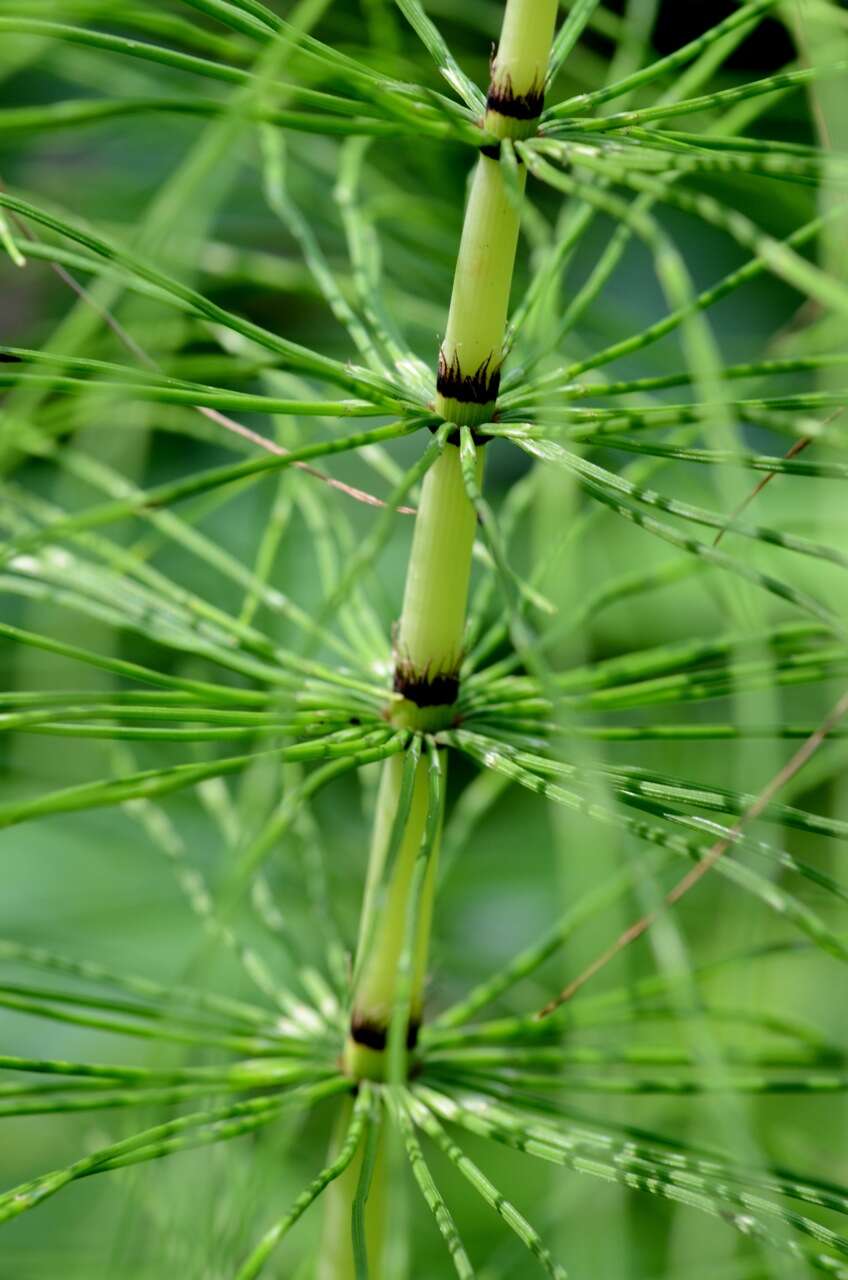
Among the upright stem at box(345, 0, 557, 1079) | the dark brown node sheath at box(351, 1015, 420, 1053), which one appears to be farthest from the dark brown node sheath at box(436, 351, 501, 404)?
the dark brown node sheath at box(351, 1015, 420, 1053)

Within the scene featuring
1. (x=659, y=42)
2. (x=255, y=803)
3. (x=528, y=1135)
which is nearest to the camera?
(x=255, y=803)

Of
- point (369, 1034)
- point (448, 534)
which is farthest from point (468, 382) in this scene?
point (369, 1034)

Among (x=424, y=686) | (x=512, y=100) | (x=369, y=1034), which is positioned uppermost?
(x=512, y=100)

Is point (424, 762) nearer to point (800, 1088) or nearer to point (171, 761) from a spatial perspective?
point (800, 1088)

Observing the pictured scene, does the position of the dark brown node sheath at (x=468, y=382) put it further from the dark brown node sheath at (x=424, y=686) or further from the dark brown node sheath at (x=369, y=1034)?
the dark brown node sheath at (x=369, y=1034)

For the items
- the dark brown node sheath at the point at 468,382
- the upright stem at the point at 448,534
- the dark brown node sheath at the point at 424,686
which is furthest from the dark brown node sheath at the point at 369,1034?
the dark brown node sheath at the point at 468,382

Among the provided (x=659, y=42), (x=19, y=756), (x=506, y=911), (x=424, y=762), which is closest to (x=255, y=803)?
(x=424, y=762)

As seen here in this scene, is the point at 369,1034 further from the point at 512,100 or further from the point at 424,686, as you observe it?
A: the point at 512,100

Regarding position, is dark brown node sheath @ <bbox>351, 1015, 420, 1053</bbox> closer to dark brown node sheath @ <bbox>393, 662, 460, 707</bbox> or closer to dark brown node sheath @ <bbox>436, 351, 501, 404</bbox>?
dark brown node sheath @ <bbox>393, 662, 460, 707</bbox>
